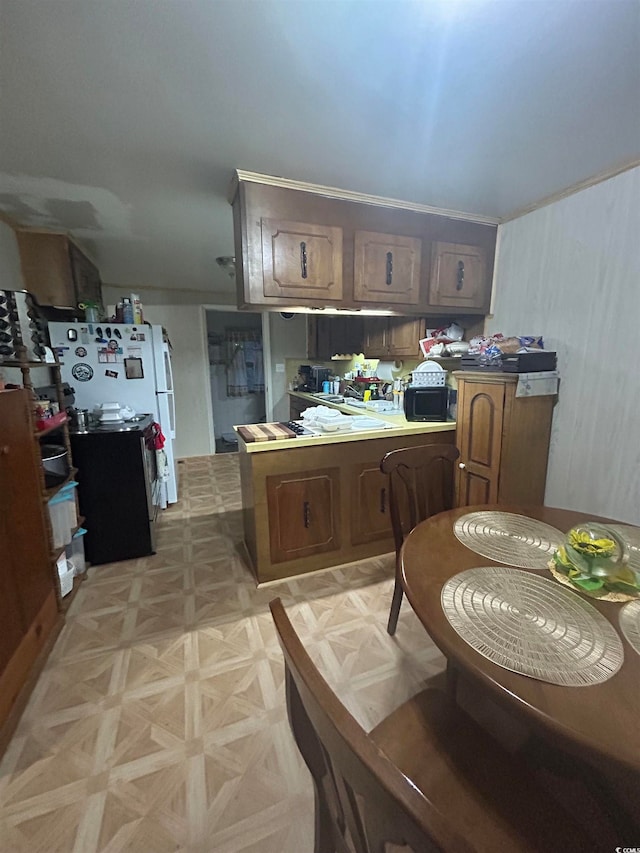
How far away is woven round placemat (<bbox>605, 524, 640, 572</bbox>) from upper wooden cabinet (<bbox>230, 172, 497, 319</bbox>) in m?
1.70

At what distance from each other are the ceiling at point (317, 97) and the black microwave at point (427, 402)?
1194 millimetres

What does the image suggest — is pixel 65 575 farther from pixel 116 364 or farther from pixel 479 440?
pixel 479 440

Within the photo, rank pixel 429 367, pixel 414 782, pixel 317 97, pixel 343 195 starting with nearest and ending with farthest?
pixel 414 782, pixel 317 97, pixel 343 195, pixel 429 367

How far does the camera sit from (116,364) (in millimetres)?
2832

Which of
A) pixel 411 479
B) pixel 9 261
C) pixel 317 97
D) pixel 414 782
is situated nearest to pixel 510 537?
pixel 411 479

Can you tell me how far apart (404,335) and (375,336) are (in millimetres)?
454

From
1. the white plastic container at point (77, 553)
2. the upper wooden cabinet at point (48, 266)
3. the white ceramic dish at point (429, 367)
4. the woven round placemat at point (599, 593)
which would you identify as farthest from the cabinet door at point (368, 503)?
the upper wooden cabinet at point (48, 266)

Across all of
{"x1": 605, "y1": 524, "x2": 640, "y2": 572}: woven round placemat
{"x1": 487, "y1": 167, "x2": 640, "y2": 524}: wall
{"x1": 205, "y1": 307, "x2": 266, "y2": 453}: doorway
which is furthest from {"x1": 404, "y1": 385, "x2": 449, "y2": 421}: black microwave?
{"x1": 205, "y1": 307, "x2": 266, "y2": 453}: doorway

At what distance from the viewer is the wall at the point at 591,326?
1755mm

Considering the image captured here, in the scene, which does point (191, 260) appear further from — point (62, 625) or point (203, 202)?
point (62, 625)

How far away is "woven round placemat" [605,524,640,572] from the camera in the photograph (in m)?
1.02

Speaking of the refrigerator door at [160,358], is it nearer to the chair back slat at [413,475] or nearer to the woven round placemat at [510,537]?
the chair back slat at [413,475]

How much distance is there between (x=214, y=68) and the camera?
1143 millimetres

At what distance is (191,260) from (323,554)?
3.02 m
